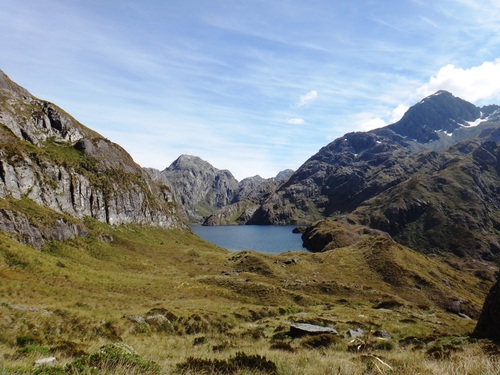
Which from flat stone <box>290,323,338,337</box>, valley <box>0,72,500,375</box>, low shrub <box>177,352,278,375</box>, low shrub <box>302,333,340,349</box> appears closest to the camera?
low shrub <box>177,352,278,375</box>

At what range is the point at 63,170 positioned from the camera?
3484 inches

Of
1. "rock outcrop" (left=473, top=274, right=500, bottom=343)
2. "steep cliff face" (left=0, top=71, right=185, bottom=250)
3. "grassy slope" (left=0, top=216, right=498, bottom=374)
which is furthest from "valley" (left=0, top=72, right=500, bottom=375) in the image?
"rock outcrop" (left=473, top=274, right=500, bottom=343)

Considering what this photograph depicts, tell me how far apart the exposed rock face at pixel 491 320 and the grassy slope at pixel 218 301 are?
7.94ft

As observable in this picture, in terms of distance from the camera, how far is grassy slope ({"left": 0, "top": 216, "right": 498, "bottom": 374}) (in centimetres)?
1537

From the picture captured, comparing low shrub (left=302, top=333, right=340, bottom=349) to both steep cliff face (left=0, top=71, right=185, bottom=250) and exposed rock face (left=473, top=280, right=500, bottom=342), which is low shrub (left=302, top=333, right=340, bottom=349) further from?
steep cliff face (left=0, top=71, right=185, bottom=250)

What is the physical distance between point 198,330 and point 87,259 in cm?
3967

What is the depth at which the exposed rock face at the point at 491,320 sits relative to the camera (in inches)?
1011

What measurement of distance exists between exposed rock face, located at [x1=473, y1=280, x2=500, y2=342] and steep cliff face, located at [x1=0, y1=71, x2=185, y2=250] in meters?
61.5

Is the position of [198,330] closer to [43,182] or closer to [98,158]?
[43,182]

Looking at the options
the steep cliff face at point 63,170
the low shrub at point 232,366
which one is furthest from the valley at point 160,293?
the steep cliff face at point 63,170

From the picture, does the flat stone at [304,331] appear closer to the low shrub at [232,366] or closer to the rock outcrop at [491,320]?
the rock outcrop at [491,320]

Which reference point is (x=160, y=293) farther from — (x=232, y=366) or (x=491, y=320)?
(x=232, y=366)

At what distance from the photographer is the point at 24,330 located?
18.1 metres

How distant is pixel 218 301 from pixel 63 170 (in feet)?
217
